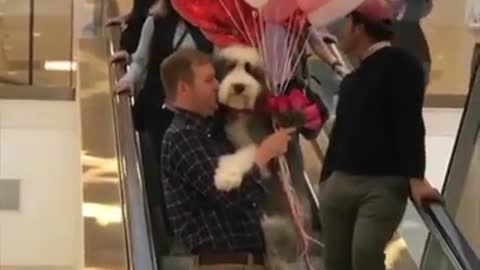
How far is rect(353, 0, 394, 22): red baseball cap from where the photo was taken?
4.78 m

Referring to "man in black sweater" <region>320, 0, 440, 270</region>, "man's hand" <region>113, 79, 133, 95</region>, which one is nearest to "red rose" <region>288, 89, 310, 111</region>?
"man in black sweater" <region>320, 0, 440, 270</region>

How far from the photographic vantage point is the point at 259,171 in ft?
16.1

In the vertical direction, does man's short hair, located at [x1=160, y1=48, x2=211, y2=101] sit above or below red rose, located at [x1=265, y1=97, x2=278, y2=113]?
above

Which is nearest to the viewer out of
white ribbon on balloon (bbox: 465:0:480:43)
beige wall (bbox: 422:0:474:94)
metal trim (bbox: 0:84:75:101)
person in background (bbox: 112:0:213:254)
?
person in background (bbox: 112:0:213:254)

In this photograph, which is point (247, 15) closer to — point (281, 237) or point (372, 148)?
point (372, 148)

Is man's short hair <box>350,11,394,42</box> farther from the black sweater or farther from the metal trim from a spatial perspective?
the metal trim

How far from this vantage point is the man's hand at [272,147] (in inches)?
193

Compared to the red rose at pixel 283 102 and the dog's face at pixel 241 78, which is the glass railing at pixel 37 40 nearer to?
the dog's face at pixel 241 78

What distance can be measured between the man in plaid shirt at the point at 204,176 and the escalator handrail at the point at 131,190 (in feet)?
0.53

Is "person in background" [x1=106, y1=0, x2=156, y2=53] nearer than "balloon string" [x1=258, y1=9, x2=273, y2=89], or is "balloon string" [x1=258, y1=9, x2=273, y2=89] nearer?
"balloon string" [x1=258, y1=9, x2=273, y2=89]

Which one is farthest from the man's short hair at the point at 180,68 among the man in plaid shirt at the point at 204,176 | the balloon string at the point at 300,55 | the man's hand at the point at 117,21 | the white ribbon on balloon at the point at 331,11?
the man's hand at the point at 117,21

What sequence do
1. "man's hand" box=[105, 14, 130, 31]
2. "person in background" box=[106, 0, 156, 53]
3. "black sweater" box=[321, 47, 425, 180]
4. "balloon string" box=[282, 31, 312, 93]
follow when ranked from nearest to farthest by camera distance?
"black sweater" box=[321, 47, 425, 180]
"balloon string" box=[282, 31, 312, 93]
"person in background" box=[106, 0, 156, 53]
"man's hand" box=[105, 14, 130, 31]

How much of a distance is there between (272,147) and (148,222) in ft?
2.16

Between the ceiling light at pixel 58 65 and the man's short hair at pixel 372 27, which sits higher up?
the man's short hair at pixel 372 27
